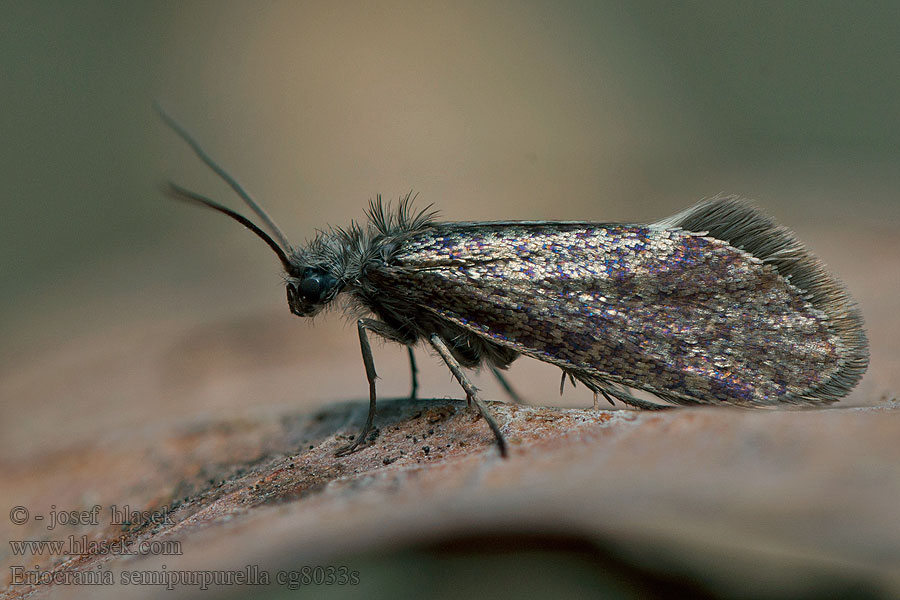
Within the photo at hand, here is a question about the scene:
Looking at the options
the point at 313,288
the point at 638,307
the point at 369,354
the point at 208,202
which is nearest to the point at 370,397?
the point at 369,354

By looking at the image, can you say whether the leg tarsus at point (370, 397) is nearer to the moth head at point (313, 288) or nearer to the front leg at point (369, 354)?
the front leg at point (369, 354)

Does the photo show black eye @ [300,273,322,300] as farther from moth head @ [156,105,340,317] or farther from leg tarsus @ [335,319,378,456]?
leg tarsus @ [335,319,378,456]

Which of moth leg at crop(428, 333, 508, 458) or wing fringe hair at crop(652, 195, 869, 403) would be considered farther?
wing fringe hair at crop(652, 195, 869, 403)

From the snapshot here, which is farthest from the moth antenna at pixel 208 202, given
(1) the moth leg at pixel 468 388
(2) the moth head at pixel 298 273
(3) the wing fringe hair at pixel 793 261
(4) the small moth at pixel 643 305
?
(3) the wing fringe hair at pixel 793 261

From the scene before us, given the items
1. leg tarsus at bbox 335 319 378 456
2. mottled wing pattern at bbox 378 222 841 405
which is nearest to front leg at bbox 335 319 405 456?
leg tarsus at bbox 335 319 378 456

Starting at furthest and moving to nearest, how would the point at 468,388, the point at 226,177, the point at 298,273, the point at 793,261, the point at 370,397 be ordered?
the point at 298,273 → the point at 226,177 → the point at 370,397 → the point at 793,261 → the point at 468,388

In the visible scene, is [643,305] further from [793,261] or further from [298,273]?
[298,273]

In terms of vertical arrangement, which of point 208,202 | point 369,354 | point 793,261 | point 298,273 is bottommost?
point 369,354
